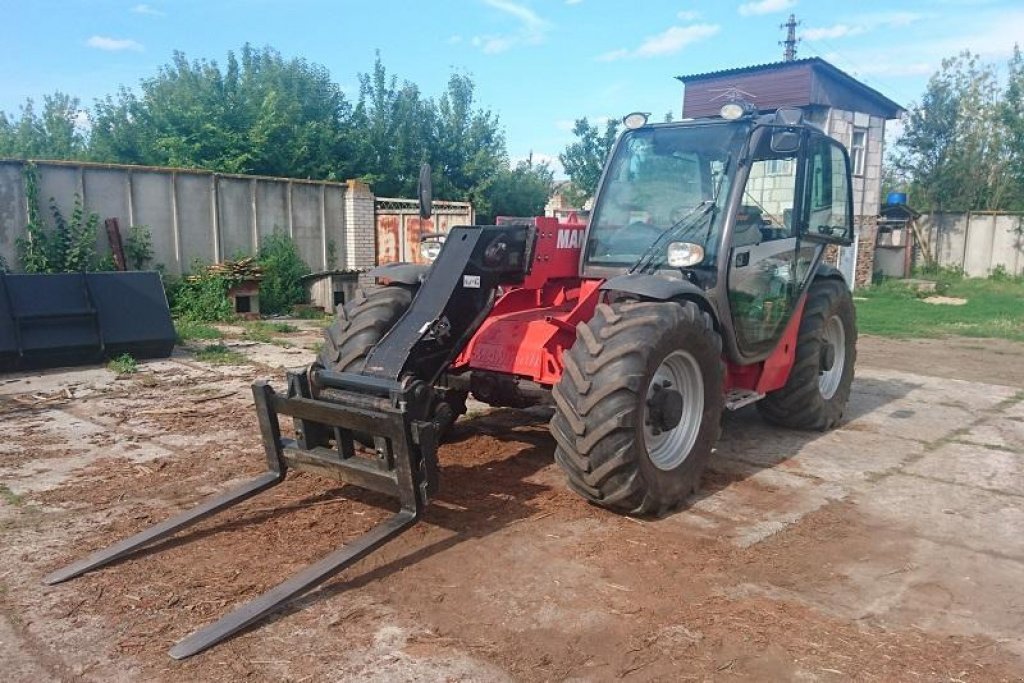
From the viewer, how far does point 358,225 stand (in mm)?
16266

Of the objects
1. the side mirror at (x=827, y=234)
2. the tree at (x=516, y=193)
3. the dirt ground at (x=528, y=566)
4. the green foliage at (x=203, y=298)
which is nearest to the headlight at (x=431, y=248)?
the dirt ground at (x=528, y=566)

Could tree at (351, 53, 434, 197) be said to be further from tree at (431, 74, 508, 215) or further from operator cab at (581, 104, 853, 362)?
operator cab at (581, 104, 853, 362)

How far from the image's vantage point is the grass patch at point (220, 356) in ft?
30.8

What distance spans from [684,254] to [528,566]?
215 centimetres

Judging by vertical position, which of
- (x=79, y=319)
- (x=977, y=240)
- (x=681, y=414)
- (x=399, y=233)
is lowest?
(x=681, y=414)

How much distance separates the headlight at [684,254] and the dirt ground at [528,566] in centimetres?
147

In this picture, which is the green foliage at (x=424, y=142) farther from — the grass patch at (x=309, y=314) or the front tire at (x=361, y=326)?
the front tire at (x=361, y=326)

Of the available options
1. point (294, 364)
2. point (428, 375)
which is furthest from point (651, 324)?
point (294, 364)

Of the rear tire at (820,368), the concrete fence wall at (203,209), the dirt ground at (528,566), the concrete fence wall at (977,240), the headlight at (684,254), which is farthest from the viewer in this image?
the concrete fence wall at (977,240)

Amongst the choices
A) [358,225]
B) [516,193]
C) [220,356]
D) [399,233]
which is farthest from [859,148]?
[220,356]

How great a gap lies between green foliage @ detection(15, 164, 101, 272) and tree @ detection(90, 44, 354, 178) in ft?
22.0

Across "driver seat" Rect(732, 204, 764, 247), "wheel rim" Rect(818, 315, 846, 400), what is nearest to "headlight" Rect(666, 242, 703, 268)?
"driver seat" Rect(732, 204, 764, 247)

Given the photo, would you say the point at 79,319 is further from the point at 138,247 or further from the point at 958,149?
the point at 958,149

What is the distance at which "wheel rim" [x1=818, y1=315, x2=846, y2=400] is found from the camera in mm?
7109
